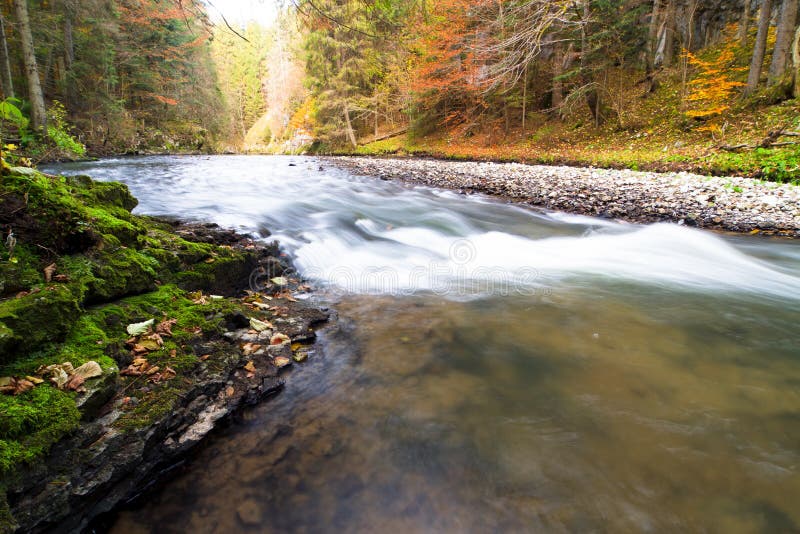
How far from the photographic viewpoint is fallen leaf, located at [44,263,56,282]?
238 cm

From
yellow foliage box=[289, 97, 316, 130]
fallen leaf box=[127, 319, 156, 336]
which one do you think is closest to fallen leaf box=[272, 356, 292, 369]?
fallen leaf box=[127, 319, 156, 336]

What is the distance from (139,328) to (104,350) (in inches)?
14.1

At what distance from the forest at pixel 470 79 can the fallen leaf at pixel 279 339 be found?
7.76ft

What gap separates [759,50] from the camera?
452 inches

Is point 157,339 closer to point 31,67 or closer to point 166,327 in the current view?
point 166,327

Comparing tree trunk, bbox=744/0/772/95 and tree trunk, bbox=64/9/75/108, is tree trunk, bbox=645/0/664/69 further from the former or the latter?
tree trunk, bbox=64/9/75/108

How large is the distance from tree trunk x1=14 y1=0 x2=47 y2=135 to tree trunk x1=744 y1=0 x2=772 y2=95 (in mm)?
22386

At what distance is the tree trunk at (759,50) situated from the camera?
11.3m

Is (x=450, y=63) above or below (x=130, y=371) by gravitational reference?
above

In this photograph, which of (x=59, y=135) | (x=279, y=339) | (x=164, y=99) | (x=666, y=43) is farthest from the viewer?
(x=164, y=99)

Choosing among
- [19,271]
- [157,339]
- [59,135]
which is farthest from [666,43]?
[59,135]

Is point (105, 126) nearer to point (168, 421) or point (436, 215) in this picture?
point (436, 215)

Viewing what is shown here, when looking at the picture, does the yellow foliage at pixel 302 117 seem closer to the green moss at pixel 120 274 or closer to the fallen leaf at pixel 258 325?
the green moss at pixel 120 274

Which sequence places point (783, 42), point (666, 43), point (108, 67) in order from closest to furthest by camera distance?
point (783, 42), point (666, 43), point (108, 67)
